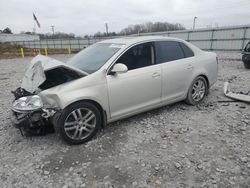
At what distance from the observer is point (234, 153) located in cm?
284

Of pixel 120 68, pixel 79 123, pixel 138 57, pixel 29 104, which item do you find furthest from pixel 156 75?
pixel 29 104

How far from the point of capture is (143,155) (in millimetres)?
2879

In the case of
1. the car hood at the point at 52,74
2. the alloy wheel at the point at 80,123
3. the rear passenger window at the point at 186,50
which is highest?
the rear passenger window at the point at 186,50

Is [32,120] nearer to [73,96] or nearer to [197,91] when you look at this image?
[73,96]

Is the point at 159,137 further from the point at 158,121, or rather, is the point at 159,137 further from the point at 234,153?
the point at 234,153

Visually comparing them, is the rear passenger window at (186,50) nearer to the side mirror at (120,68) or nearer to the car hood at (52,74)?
the side mirror at (120,68)

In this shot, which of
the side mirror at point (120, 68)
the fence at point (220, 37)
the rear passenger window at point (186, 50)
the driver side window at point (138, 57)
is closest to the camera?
the side mirror at point (120, 68)

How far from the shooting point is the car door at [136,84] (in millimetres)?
3322

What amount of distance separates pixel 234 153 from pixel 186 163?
0.73 m

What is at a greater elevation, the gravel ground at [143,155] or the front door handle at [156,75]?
the front door handle at [156,75]

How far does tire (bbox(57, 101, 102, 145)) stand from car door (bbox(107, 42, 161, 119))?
1.07 ft

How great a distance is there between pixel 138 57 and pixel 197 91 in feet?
5.74

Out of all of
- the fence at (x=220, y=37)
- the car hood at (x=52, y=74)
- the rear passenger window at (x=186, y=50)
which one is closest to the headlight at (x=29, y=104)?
the car hood at (x=52, y=74)

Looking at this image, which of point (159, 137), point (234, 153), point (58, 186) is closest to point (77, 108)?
point (58, 186)
